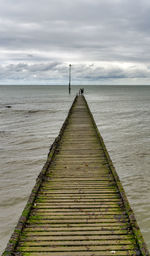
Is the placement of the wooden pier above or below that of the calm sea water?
above

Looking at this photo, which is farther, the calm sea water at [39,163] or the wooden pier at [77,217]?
the calm sea water at [39,163]

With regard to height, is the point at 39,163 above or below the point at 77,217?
below

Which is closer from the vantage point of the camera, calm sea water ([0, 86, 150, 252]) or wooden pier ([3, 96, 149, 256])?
wooden pier ([3, 96, 149, 256])

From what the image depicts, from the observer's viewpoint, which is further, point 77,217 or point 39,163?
point 39,163

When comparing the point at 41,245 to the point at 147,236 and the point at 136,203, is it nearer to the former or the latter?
Answer: the point at 147,236

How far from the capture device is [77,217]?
19.4 ft

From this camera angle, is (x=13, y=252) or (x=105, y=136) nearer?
(x=13, y=252)

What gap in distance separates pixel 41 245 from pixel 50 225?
0.70m

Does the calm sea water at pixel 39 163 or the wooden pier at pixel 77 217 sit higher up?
the wooden pier at pixel 77 217

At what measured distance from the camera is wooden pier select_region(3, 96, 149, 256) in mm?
4852

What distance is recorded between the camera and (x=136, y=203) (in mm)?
9406

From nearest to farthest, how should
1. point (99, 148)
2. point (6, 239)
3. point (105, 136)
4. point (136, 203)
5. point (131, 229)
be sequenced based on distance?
1. point (131, 229)
2. point (6, 239)
3. point (136, 203)
4. point (99, 148)
5. point (105, 136)

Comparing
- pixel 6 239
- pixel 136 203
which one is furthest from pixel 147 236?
pixel 6 239

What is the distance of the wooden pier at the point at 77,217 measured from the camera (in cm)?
485
